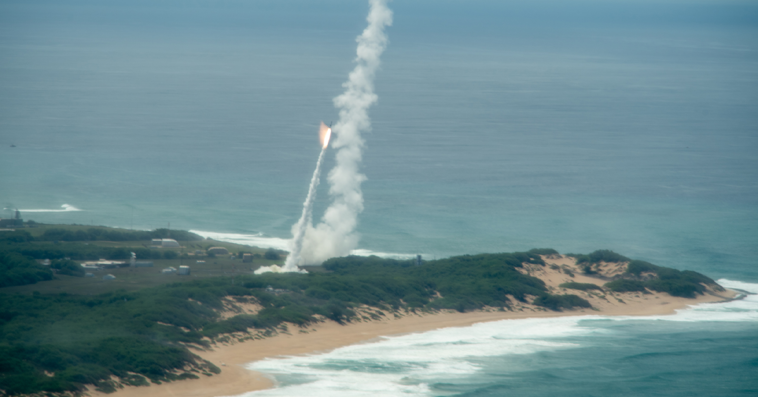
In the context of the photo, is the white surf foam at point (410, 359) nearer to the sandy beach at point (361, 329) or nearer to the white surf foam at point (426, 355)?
the white surf foam at point (426, 355)

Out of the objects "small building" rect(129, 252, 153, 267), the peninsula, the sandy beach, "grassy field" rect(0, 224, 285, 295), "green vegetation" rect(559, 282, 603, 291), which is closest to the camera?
the peninsula

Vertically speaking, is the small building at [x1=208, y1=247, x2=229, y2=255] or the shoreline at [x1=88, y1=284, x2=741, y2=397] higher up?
the small building at [x1=208, y1=247, x2=229, y2=255]

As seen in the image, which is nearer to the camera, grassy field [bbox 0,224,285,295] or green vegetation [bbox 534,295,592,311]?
grassy field [bbox 0,224,285,295]

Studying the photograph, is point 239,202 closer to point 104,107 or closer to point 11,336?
point 11,336

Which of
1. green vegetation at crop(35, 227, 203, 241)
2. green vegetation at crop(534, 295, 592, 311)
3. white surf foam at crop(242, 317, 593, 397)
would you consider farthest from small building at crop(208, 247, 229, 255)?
green vegetation at crop(534, 295, 592, 311)

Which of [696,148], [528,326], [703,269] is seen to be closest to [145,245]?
[528,326]

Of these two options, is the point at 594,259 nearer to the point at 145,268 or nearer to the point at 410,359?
the point at 410,359

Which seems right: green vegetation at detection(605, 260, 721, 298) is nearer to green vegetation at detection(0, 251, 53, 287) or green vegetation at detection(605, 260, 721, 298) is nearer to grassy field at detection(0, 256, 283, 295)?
grassy field at detection(0, 256, 283, 295)

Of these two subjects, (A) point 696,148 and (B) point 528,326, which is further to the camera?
(A) point 696,148

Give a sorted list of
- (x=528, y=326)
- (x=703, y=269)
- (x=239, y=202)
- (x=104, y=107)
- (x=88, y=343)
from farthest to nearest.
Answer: (x=104, y=107) → (x=239, y=202) → (x=703, y=269) → (x=528, y=326) → (x=88, y=343)
